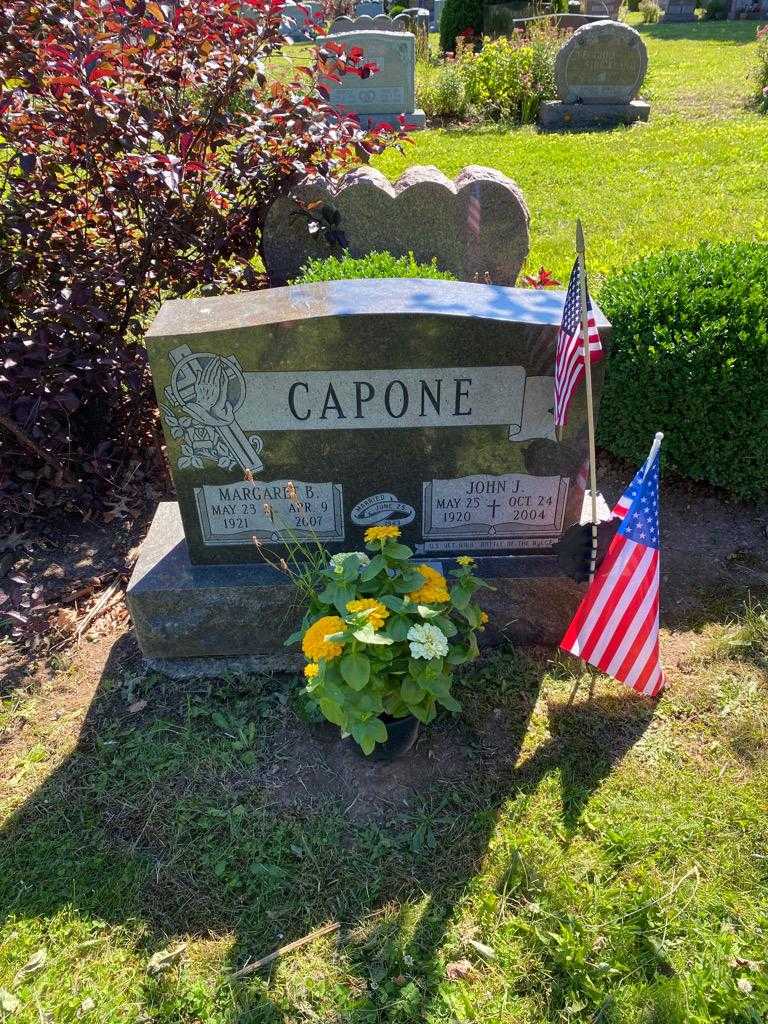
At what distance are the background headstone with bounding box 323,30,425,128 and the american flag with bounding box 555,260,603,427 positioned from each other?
1049 centimetres

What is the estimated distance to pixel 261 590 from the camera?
11.2 ft

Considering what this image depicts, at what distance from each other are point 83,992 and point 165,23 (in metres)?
4.39

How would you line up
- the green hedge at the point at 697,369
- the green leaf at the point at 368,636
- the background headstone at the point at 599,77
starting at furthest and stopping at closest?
the background headstone at the point at 599,77 < the green hedge at the point at 697,369 < the green leaf at the point at 368,636

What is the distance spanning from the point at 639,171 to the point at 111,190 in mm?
7382

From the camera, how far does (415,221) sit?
5.64 metres

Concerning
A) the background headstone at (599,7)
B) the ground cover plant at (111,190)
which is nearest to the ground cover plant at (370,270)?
the ground cover plant at (111,190)

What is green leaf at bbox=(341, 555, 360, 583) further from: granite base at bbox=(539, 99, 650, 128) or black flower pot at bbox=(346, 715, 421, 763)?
granite base at bbox=(539, 99, 650, 128)

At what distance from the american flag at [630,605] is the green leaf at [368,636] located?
979 millimetres

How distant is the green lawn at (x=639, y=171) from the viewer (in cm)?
761

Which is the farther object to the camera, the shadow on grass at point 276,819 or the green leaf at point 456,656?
the green leaf at point 456,656

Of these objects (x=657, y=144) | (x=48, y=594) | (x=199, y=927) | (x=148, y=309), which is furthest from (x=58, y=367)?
(x=657, y=144)

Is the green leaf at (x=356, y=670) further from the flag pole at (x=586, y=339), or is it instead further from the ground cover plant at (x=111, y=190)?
the ground cover plant at (x=111, y=190)

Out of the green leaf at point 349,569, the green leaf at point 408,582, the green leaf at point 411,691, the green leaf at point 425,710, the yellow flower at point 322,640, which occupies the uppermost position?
the green leaf at point 349,569

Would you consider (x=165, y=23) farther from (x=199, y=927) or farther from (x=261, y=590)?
(x=199, y=927)
